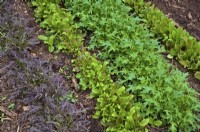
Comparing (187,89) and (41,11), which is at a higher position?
(187,89)

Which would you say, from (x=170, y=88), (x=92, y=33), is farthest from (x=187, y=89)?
(x=92, y=33)

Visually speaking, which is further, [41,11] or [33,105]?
[41,11]

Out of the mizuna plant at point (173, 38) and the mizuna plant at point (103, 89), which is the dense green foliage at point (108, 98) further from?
the mizuna plant at point (173, 38)

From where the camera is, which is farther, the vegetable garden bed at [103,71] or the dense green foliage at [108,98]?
the vegetable garden bed at [103,71]

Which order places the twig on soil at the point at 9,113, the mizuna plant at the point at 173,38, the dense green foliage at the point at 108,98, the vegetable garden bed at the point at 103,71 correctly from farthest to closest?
the mizuna plant at the point at 173,38 → the twig on soil at the point at 9,113 → the vegetable garden bed at the point at 103,71 → the dense green foliage at the point at 108,98

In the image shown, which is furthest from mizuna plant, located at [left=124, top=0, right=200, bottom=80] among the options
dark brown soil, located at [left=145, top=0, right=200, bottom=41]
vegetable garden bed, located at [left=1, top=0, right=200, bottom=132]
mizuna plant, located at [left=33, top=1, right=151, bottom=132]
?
mizuna plant, located at [left=33, top=1, right=151, bottom=132]

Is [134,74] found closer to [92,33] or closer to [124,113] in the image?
[124,113]

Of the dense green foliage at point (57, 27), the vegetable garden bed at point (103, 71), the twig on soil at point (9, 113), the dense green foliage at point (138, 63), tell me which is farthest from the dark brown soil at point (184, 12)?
the twig on soil at point (9, 113)
